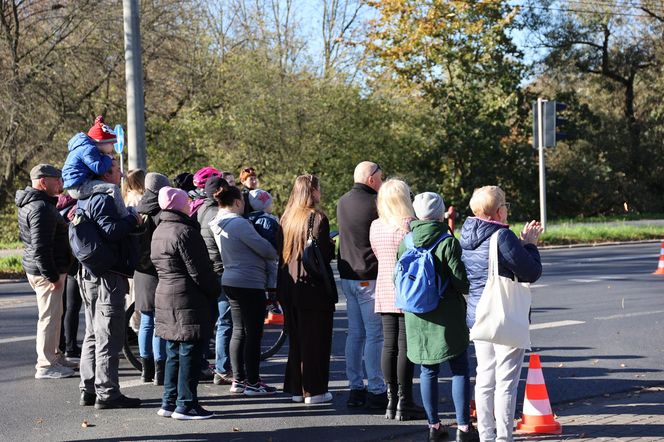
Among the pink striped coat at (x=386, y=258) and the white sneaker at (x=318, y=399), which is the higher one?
the pink striped coat at (x=386, y=258)

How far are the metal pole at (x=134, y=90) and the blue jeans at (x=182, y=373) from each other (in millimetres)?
8952

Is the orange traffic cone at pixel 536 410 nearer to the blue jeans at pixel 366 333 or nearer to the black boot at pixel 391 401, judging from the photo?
the black boot at pixel 391 401

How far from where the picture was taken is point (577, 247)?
25250mm

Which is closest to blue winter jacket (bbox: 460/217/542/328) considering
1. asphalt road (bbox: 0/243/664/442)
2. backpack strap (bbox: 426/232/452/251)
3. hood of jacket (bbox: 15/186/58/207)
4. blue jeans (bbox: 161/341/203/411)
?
backpack strap (bbox: 426/232/452/251)

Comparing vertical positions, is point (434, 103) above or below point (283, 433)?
above

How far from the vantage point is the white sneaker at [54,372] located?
840 cm

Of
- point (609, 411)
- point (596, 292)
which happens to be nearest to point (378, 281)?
point (609, 411)

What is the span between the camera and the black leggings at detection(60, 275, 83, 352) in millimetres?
9141

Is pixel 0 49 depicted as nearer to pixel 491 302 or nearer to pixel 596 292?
pixel 596 292

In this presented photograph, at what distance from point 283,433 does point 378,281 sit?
1286 mm

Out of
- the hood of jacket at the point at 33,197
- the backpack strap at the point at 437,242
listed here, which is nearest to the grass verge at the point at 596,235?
the hood of jacket at the point at 33,197

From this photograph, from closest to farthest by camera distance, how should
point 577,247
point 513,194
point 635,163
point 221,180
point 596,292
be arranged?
point 221,180 < point 596,292 < point 577,247 < point 513,194 < point 635,163

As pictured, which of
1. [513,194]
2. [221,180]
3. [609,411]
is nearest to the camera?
[609,411]

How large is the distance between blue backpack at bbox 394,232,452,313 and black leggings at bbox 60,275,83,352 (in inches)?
169
